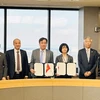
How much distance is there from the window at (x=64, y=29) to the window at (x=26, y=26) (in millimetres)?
340

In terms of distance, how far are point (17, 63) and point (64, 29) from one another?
411 centimetres

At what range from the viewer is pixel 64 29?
29.9 feet

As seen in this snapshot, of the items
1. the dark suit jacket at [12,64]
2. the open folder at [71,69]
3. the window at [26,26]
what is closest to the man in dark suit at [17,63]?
the dark suit jacket at [12,64]

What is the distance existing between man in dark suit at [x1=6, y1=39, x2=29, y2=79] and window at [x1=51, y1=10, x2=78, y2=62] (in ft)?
12.4

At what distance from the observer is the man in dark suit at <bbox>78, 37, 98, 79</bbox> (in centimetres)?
536

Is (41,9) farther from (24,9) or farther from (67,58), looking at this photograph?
(67,58)

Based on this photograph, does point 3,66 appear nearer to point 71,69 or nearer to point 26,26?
point 71,69

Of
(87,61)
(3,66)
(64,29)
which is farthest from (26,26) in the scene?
(3,66)

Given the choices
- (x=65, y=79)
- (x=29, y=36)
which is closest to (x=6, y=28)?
(x=29, y=36)

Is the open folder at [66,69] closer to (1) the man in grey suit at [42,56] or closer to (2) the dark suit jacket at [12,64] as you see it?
(1) the man in grey suit at [42,56]

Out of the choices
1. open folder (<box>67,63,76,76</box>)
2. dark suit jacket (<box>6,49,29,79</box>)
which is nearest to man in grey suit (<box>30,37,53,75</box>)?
dark suit jacket (<box>6,49,29,79</box>)

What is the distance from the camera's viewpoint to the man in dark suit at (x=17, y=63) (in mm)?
5230

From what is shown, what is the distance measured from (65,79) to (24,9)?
4.81m

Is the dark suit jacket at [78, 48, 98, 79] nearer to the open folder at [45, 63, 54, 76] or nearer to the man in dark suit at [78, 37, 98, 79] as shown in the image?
the man in dark suit at [78, 37, 98, 79]
